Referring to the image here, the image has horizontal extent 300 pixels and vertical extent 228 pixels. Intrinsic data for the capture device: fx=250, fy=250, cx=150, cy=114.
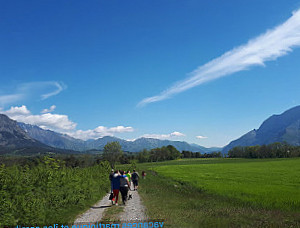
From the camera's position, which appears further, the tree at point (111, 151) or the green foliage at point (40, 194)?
the tree at point (111, 151)

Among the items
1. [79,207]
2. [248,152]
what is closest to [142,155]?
[248,152]

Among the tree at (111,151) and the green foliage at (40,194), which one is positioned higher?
the tree at (111,151)

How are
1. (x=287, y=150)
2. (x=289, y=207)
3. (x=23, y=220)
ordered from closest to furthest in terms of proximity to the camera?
(x=23, y=220) → (x=289, y=207) → (x=287, y=150)

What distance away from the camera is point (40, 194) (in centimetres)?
1280

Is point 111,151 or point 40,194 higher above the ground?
point 111,151

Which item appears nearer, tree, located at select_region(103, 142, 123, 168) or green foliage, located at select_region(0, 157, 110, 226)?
green foliage, located at select_region(0, 157, 110, 226)

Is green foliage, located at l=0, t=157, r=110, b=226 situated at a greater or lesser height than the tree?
lesser

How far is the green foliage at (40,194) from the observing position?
9890mm

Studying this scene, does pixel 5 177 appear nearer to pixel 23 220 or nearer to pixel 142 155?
pixel 23 220

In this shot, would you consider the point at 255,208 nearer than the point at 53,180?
No

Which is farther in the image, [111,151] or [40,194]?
[111,151]

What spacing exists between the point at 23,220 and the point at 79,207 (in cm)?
641

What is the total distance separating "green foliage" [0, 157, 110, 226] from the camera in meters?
9.89

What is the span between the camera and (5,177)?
10.6 meters
